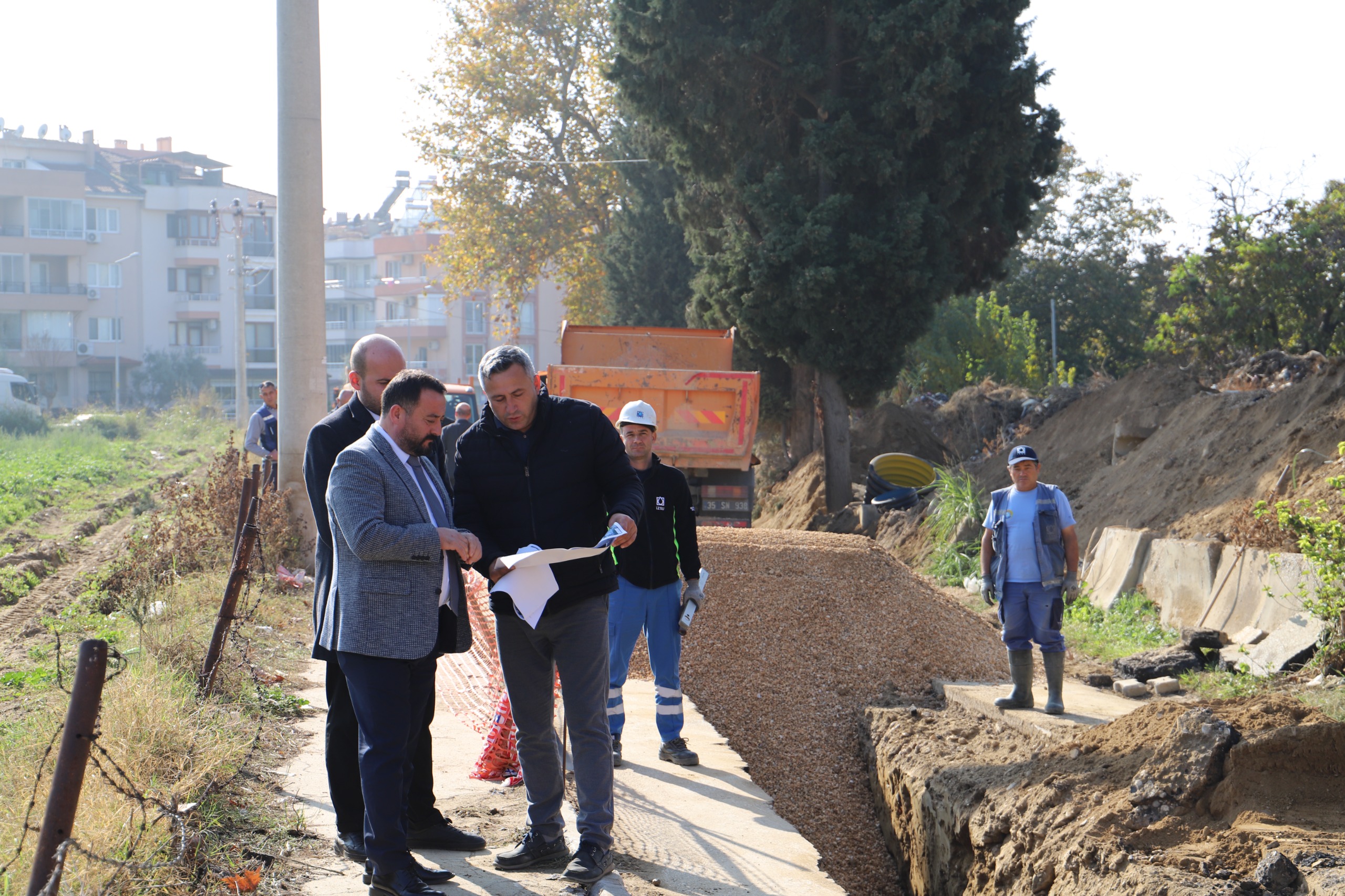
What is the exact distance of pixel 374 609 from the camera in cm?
388

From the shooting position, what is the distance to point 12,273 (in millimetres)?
61562

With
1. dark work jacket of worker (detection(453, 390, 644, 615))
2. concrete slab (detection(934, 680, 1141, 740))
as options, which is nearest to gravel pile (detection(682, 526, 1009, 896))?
concrete slab (detection(934, 680, 1141, 740))

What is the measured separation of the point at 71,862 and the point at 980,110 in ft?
51.2

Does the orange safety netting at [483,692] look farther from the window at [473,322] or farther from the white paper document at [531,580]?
the window at [473,322]

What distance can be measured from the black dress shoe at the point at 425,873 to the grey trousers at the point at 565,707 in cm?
39

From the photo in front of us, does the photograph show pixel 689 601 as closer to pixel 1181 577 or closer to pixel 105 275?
pixel 1181 577

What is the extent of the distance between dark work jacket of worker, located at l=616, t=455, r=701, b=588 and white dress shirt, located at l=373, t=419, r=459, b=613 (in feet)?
6.87

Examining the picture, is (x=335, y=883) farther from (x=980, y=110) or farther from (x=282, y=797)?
(x=980, y=110)

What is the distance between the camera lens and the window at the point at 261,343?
76.1m

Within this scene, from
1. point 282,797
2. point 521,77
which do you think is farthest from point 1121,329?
point 282,797

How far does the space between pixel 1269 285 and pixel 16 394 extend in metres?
41.9

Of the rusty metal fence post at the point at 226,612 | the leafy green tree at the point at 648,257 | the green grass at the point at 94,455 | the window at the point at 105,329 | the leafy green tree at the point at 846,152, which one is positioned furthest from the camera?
the window at the point at 105,329

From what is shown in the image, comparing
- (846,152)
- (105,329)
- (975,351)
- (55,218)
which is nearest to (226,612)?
(846,152)

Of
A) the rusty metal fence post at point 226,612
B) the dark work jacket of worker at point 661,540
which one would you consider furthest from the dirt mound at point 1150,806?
the rusty metal fence post at point 226,612
